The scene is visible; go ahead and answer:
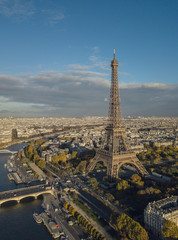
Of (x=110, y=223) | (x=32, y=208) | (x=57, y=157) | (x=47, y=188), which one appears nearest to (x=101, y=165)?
(x=57, y=157)

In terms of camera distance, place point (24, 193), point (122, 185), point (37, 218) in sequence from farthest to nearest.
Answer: point (24, 193) → point (122, 185) → point (37, 218)

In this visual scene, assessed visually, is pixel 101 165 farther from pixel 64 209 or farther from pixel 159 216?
pixel 159 216

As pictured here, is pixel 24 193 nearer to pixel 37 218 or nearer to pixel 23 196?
pixel 23 196

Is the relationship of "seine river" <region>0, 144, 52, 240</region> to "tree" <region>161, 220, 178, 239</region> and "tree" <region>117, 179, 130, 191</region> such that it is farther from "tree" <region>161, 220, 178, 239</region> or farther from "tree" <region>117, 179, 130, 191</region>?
"tree" <region>161, 220, 178, 239</region>

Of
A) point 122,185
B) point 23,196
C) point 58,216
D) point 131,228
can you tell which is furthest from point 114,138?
point 131,228

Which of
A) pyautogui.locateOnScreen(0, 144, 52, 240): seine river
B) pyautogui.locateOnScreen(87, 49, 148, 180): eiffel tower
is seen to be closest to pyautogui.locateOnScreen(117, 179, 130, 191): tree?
pyautogui.locateOnScreen(87, 49, 148, 180): eiffel tower
